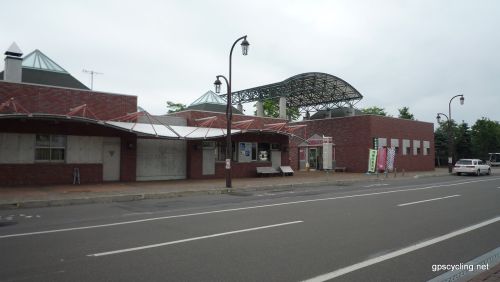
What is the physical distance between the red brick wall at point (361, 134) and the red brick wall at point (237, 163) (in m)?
8.86

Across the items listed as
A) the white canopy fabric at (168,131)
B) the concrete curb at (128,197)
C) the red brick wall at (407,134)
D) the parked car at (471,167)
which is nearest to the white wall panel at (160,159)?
the white canopy fabric at (168,131)

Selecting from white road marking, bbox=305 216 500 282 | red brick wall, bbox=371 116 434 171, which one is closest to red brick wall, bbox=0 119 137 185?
white road marking, bbox=305 216 500 282

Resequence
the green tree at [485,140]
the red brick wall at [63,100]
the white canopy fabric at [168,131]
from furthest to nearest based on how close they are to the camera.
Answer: the green tree at [485,140] → the white canopy fabric at [168,131] → the red brick wall at [63,100]

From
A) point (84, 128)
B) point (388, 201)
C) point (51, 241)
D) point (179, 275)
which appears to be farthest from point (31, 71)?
point (179, 275)

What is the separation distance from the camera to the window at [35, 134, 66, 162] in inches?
780

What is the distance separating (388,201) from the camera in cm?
1420

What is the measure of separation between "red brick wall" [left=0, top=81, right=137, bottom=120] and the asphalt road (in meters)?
8.70

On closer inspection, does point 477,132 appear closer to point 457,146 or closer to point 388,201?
point 457,146

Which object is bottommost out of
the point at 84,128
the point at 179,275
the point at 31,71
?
the point at 179,275

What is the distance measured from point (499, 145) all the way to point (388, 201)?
58.1m

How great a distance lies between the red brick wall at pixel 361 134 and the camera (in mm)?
36969

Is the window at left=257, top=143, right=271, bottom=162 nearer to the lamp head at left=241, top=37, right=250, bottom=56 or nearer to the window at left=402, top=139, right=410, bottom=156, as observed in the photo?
the lamp head at left=241, top=37, right=250, bottom=56

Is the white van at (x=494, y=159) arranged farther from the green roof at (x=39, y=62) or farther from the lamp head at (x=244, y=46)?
the green roof at (x=39, y=62)

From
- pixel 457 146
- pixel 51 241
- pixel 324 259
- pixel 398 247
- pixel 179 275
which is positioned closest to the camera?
pixel 179 275
